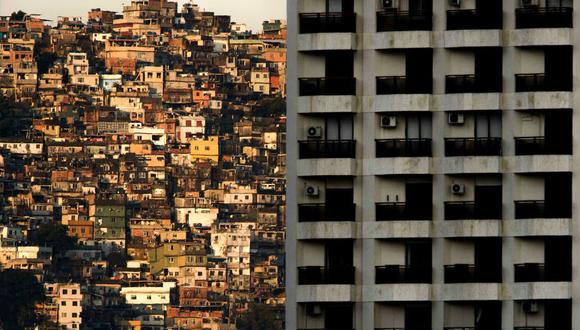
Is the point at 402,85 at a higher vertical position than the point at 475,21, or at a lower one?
lower

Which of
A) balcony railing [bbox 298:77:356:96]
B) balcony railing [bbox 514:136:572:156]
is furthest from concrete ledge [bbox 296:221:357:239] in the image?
balcony railing [bbox 514:136:572:156]

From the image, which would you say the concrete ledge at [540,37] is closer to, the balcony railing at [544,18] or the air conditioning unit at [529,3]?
the balcony railing at [544,18]

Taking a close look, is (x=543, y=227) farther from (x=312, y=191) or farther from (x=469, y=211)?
(x=312, y=191)

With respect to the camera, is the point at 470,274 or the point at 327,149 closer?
the point at 470,274

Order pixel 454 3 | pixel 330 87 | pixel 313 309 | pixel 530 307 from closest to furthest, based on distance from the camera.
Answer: pixel 530 307 → pixel 313 309 → pixel 330 87 → pixel 454 3

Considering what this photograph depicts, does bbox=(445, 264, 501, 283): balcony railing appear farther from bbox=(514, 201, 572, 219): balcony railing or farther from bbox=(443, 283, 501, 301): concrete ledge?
bbox=(514, 201, 572, 219): balcony railing

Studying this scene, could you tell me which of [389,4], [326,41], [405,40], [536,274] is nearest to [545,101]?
[405,40]

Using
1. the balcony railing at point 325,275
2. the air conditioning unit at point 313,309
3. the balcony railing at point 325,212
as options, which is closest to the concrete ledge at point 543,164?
the balcony railing at point 325,212

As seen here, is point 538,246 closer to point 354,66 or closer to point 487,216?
point 487,216

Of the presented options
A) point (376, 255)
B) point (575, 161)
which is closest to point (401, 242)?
point (376, 255)
